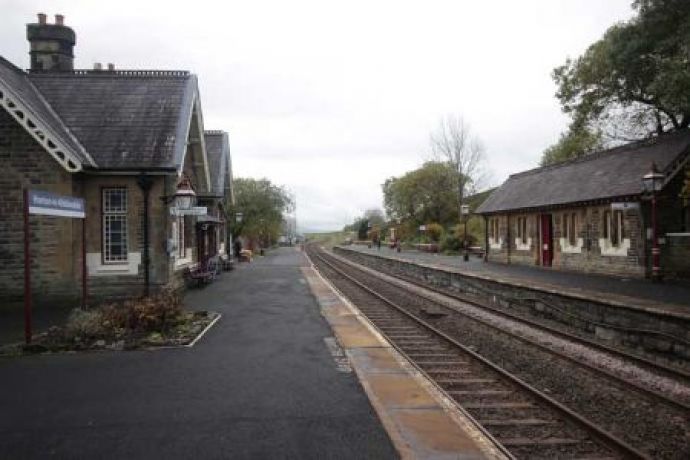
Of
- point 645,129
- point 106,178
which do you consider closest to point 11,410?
point 106,178

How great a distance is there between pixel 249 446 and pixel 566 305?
39.1ft

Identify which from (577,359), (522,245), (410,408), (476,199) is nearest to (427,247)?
(476,199)

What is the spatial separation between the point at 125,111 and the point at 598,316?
15.1 metres

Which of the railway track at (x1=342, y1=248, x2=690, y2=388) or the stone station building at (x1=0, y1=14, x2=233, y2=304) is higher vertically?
the stone station building at (x1=0, y1=14, x2=233, y2=304)

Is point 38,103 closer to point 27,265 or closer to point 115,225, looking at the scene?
point 115,225

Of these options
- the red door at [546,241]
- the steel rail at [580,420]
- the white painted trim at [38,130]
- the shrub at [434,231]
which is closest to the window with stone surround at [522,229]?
the red door at [546,241]

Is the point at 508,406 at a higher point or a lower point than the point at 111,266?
lower

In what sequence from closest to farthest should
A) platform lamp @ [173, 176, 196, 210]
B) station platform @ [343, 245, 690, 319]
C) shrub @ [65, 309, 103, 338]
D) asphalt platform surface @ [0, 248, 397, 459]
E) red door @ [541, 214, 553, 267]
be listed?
asphalt platform surface @ [0, 248, 397, 459] < shrub @ [65, 309, 103, 338] < station platform @ [343, 245, 690, 319] < platform lamp @ [173, 176, 196, 210] < red door @ [541, 214, 553, 267]

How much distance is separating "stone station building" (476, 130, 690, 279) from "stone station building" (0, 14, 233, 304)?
14.6m

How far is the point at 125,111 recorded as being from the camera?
20328 millimetres

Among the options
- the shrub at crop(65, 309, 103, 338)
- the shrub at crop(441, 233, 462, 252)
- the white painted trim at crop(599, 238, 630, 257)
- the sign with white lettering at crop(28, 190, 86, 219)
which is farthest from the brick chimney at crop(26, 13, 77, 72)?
the shrub at crop(441, 233, 462, 252)

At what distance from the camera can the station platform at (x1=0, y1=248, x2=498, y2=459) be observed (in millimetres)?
5898

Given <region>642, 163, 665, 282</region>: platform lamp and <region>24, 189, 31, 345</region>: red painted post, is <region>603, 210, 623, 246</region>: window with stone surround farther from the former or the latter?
<region>24, 189, 31, 345</region>: red painted post

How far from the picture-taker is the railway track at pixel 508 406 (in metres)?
6.25
